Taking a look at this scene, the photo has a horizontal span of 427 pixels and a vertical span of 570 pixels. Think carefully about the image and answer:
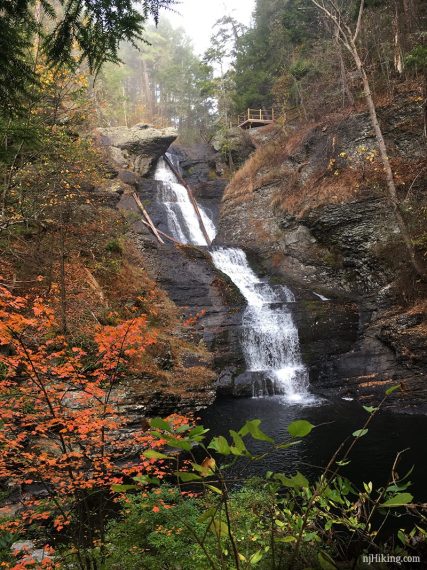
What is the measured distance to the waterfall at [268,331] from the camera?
555 inches

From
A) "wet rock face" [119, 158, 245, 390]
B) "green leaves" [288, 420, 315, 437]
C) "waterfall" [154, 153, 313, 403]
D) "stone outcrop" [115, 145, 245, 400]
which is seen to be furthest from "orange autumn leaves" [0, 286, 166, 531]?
"waterfall" [154, 153, 313, 403]

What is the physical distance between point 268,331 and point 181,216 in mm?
12906

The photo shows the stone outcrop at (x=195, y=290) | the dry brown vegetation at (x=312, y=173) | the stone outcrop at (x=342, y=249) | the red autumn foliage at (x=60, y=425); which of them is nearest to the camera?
the red autumn foliage at (x=60, y=425)

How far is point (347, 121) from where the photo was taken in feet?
68.4

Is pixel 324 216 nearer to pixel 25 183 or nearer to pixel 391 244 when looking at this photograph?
pixel 391 244

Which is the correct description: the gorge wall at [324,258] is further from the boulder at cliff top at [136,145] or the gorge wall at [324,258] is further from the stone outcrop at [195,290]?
the boulder at cliff top at [136,145]

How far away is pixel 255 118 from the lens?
32.1 m

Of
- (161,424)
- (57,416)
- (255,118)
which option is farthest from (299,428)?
(255,118)

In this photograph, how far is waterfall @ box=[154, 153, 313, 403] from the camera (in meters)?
14.1

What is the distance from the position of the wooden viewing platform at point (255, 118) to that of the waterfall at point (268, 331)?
15146mm

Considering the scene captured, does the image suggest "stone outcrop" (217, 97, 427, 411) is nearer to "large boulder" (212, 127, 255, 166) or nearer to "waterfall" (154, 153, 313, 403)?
"waterfall" (154, 153, 313, 403)

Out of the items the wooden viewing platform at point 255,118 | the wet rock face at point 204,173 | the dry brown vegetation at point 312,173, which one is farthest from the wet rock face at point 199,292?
the wooden viewing platform at point 255,118

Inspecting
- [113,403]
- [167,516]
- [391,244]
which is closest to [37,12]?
[113,403]

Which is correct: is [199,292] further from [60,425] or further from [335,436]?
[60,425]
